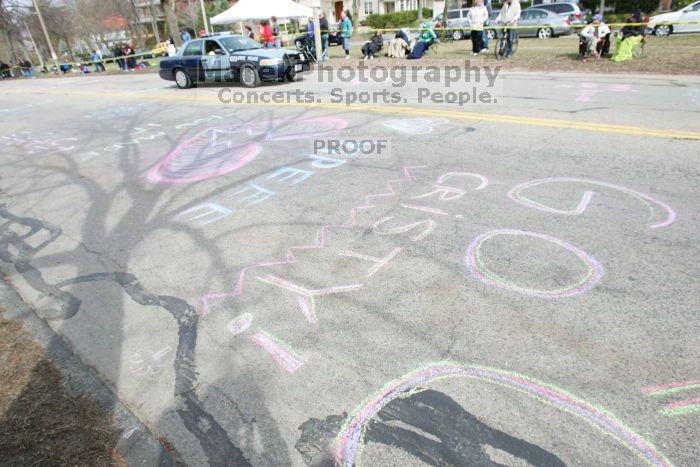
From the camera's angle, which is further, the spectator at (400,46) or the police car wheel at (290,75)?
the spectator at (400,46)

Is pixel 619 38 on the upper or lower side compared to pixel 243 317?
upper

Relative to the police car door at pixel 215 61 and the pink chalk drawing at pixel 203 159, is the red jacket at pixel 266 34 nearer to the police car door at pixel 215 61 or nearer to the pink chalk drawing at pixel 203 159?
the police car door at pixel 215 61

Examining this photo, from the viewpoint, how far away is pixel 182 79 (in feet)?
49.7

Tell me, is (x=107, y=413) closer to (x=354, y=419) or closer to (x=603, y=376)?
(x=354, y=419)

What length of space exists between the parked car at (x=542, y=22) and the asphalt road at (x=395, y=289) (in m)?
18.7

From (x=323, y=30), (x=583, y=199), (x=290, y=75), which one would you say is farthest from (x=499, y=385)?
(x=323, y=30)

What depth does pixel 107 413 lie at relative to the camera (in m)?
2.41

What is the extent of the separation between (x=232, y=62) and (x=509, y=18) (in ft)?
30.1

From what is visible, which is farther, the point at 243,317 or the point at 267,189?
the point at 267,189

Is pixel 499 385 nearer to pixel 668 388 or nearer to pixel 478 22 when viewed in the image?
pixel 668 388

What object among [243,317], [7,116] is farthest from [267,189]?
[7,116]

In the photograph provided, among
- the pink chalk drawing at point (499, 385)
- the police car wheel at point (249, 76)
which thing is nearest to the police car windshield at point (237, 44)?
the police car wheel at point (249, 76)

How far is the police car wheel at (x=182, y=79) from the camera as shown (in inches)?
589

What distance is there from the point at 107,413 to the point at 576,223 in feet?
13.0
